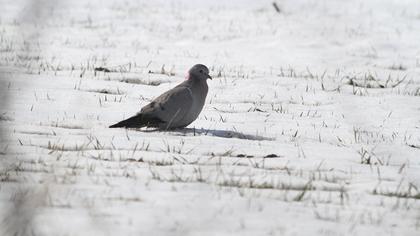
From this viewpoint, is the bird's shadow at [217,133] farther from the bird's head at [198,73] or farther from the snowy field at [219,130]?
the bird's head at [198,73]

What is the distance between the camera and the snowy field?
4371 millimetres

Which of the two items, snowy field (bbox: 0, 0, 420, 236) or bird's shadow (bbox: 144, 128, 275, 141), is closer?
snowy field (bbox: 0, 0, 420, 236)

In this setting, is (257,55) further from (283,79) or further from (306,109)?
(306,109)

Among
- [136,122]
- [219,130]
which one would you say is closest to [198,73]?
[219,130]

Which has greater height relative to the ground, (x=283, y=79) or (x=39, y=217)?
(x=283, y=79)

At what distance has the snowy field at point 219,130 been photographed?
14.3ft

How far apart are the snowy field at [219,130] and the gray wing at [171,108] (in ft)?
0.54

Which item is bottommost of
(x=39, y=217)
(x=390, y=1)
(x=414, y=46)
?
(x=39, y=217)

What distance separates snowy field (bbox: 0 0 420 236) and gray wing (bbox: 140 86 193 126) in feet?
0.54

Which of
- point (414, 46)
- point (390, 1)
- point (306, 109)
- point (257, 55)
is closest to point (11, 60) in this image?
point (257, 55)

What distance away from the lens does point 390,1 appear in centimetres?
1673

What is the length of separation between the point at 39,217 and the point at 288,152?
2.64m

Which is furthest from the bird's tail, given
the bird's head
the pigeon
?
the bird's head

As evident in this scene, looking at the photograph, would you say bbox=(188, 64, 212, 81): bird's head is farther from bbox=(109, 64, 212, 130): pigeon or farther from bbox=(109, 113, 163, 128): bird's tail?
bbox=(109, 113, 163, 128): bird's tail
